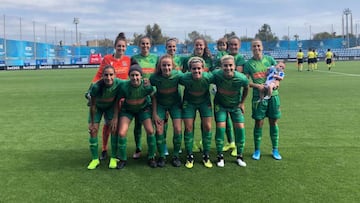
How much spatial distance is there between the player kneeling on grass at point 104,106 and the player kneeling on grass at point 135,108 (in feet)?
0.32

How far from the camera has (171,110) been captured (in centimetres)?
513

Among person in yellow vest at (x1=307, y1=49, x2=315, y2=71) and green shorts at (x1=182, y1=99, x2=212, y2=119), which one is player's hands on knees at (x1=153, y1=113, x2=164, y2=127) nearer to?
green shorts at (x1=182, y1=99, x2=212, y2=119)

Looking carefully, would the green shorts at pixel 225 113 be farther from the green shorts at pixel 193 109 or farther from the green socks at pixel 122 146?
the green socks at pixel 122 146

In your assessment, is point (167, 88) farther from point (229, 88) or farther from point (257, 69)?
point (257, 69)

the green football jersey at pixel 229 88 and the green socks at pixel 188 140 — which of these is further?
the green socks at pixel 188 140

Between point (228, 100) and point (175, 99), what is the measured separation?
0.74m

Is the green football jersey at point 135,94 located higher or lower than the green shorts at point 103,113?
higher

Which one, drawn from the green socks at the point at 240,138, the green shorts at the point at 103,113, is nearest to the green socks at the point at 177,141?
the green socks at the point at 240,138

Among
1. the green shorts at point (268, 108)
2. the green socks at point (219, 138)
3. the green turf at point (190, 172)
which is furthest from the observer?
the green shorts at point (268, 108)

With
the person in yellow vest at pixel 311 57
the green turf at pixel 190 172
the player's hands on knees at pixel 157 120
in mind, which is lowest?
the green turf at pixel 190 172

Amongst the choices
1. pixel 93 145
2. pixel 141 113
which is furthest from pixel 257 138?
pixel 93 145

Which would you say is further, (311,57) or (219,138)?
(311,57)

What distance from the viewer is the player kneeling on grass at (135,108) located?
4.81 metres

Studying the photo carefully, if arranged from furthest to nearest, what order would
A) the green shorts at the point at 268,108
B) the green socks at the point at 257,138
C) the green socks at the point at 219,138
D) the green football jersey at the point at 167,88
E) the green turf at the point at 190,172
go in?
1. the green socks at the point at 257,138
2. the green shorts at the point at 268,108
3. the green socks at the point at 219,138
4. the green football jersey at the point at 167,88
5. the green turf at the point at 190,172
